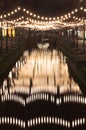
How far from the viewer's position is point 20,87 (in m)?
18.0

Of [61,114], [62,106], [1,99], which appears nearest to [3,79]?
[1,99]

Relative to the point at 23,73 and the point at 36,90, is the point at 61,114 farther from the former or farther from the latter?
the point at 23,73

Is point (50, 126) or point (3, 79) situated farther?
point (3, 79)

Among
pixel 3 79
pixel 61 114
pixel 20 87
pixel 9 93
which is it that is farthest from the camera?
pixel 3 79

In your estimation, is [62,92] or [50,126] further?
[62,92]

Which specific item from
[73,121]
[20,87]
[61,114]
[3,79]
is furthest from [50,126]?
[3,79]

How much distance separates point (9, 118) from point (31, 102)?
272 centimetres

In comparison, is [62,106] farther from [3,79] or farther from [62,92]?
[3,79]

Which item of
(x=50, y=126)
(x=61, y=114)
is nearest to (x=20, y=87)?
(x=61, y=114)

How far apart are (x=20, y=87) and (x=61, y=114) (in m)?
5.82

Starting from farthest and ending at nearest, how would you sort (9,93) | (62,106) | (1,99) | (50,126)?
(9,93), (1,99), (62,106), (50,126)

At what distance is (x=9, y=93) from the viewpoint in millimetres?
15953

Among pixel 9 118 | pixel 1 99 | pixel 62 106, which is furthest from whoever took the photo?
pixel 1 99

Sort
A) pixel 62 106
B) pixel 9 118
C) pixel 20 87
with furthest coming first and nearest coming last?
1. pixel 20 87
2. pixel 62 106
3. pixel 9 118
